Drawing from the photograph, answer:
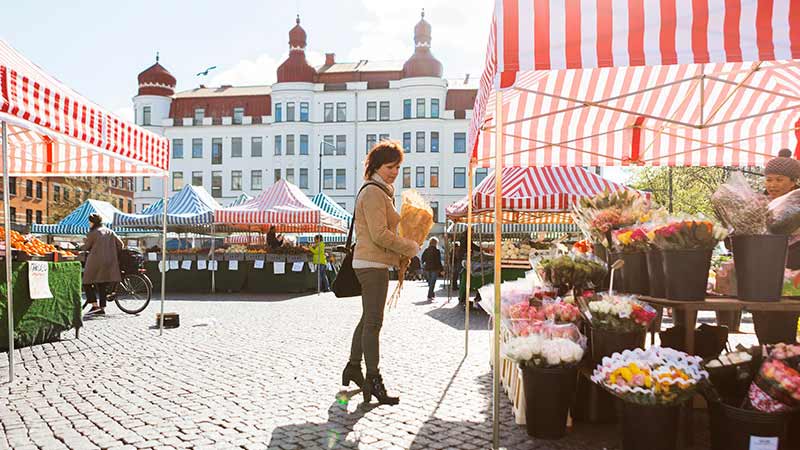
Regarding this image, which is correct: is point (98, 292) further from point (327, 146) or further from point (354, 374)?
point (327, 146)

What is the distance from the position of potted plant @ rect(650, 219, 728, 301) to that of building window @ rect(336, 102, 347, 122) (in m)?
52.3

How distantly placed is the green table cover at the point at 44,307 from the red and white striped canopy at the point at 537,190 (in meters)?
7.75

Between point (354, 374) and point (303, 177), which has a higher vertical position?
point (303, 177)

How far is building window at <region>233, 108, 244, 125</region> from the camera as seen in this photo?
188 ft

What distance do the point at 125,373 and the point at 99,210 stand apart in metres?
26.3

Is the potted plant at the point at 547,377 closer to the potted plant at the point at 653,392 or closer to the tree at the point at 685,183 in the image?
the potted plant at the point at 653,392

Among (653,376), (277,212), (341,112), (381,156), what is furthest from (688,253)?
(341,112)

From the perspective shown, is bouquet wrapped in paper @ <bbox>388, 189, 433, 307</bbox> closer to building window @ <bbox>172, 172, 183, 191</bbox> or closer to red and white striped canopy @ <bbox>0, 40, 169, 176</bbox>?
red and white striped canopy @ <bbox>0, 40, 169, 176</bbox>

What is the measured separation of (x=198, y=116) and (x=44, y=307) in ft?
174

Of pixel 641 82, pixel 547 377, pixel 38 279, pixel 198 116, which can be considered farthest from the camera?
pixel 198 116

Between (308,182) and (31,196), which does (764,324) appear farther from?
(31,196)

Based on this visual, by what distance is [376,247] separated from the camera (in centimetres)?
511

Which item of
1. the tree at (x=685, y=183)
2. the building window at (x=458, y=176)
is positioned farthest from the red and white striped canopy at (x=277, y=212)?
the building window at (x=458, y=176)

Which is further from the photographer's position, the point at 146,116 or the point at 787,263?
the point at 146,116
